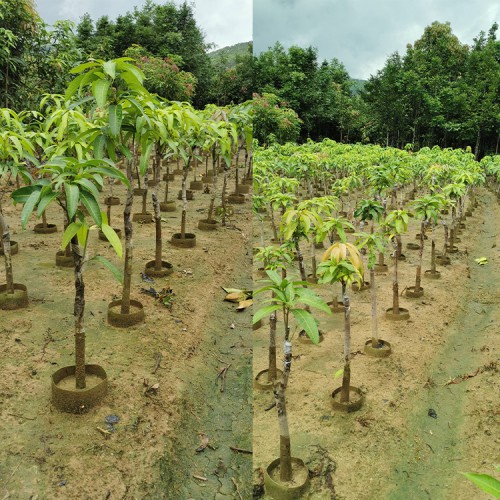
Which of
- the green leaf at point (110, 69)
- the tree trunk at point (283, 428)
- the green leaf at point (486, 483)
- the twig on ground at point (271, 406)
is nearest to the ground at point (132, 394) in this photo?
the twig on ground at point (271, 406)

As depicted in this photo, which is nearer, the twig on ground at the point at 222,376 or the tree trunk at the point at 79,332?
the tree trunk at the point at 79,332

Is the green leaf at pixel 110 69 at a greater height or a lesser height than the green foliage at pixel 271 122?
lesser

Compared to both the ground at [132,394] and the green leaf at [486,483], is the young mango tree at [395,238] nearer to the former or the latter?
the ground at [132,394]

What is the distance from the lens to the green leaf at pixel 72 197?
2.01 m

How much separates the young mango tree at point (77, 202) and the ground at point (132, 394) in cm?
14

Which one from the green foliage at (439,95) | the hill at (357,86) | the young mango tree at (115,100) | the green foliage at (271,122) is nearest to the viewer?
the young mango tree at (115,100)

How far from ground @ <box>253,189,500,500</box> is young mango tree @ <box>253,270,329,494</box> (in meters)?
0.15

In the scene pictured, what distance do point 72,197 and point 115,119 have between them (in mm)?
691

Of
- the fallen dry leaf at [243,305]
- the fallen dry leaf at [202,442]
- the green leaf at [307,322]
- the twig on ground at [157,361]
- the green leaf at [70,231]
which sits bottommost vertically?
the fallen dry leaf at [202,442]

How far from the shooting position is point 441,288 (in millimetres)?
5750

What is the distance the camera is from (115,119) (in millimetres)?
2537

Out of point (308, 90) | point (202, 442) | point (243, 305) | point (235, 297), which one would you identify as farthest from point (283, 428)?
point (308, 90)

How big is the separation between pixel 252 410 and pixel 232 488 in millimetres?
630

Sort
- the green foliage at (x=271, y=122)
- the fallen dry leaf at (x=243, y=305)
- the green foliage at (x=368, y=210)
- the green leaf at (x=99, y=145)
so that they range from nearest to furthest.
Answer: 1. the green leaf at (x=99, y=145)
2. the green foliage at (x=368, y=210)
3. the fallen dry leaf at (x=243, y=305)
4. the green foliage at (x=271, y=122)
